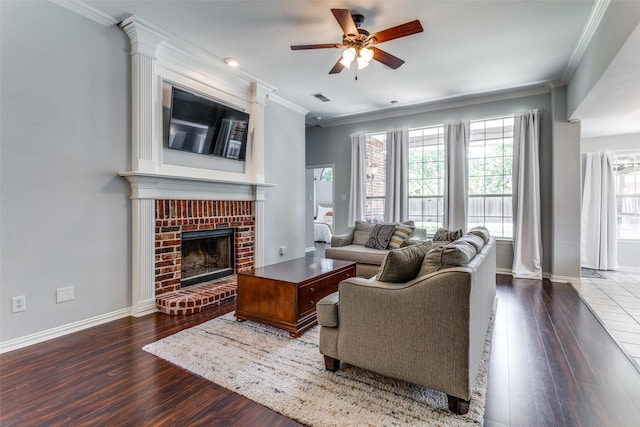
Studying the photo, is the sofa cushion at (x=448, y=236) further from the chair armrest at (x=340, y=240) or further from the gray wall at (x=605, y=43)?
the gray wall at (x=605, y=43)

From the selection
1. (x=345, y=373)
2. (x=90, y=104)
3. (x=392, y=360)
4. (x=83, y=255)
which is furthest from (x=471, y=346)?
(x=90, y=104)

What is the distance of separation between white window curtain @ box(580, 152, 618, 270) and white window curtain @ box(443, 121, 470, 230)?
218 centimetres

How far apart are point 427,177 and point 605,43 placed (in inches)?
124

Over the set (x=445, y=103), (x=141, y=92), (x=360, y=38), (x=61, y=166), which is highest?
(x=445, y=103)

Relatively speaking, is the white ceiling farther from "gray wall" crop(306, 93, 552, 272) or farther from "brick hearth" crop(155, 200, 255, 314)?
"brick hearth" crop(155, 200, 255, 314)

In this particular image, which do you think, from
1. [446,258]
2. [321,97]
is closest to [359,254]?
[321,97]

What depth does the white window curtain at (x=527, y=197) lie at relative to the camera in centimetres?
476

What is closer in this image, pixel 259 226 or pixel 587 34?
pixel 587 34

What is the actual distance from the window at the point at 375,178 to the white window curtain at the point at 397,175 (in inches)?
9.3

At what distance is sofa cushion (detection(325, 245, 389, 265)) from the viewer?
4.38 meters

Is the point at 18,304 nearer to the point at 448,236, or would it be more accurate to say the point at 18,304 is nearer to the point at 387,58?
the point at 387,58

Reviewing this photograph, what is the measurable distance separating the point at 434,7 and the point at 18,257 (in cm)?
406

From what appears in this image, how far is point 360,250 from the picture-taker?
4629 mm

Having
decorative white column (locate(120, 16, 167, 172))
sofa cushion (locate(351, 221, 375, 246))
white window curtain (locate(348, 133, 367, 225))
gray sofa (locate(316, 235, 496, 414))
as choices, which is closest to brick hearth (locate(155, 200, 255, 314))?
decorative white column (locate(120, 16, 167, 172))
